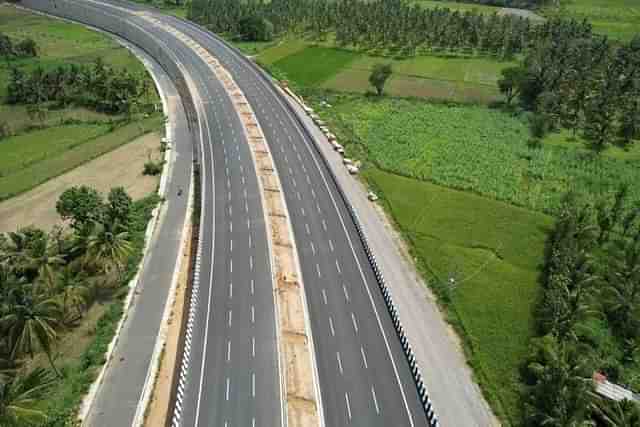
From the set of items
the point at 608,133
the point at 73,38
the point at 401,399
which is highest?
the point at 73,38

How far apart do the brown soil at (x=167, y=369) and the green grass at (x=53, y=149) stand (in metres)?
44.6

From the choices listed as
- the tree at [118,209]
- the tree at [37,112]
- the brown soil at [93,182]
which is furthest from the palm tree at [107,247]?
the tree at [37,112]

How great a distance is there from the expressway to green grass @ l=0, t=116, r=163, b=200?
2112 cm

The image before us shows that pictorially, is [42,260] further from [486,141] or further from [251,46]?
[251,46]

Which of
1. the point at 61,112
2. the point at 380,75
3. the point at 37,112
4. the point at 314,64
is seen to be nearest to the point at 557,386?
the point at 380,75

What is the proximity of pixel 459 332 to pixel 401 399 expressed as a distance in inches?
492

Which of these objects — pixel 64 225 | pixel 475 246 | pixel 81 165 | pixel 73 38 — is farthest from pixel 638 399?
pixel 73 38

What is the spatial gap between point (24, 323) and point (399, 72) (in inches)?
4910

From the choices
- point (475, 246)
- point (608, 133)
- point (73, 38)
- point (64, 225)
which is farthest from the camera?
point (73, 38)

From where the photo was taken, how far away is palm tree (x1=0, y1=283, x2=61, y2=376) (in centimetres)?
4172

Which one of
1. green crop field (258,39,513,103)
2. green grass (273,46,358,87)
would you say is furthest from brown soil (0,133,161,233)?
green crop field (258,39,513,103)

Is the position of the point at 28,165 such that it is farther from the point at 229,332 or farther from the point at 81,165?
the point at 229,332

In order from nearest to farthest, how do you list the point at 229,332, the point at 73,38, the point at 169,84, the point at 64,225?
the point at 229,332, the point at 64,225, the point at 169,84, the point at 73,38

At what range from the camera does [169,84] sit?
128m
